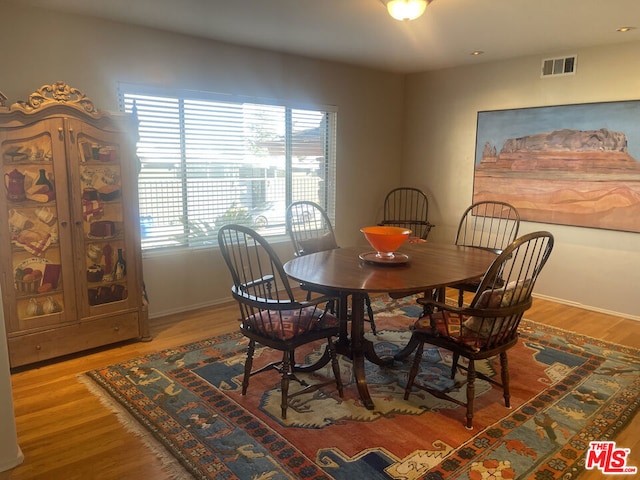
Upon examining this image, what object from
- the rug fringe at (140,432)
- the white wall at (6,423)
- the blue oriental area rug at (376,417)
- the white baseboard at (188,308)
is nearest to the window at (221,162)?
the white baseboard at (188,308)

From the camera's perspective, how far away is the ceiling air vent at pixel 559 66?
13.8 feet

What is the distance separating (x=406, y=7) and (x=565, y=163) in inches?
98.5

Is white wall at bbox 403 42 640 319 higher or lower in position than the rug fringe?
higher

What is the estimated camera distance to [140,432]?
230 cm

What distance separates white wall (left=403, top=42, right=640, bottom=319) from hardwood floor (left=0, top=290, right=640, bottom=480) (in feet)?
2.28

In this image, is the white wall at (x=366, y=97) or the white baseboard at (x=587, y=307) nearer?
the white wall at (x=366, y=97)

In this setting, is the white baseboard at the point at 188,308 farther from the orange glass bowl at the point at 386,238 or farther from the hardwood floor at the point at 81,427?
the orange glass bowl at the point at 386,238

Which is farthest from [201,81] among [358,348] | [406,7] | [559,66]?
[559,66]

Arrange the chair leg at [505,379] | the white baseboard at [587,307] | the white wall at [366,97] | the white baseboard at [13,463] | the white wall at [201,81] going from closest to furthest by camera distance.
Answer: the white baseboard at [13,463] < the chair leg at [505,379] < the white wall at [201,81] < the white wall at [366,97] < the white baseboard at [587,307]

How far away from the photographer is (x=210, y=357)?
10.4 feet

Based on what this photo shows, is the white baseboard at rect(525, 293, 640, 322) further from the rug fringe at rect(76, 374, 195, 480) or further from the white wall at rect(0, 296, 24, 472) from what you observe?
the white wall at rect(0, 296, 24, 472)

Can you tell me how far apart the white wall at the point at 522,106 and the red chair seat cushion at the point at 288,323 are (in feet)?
9.66

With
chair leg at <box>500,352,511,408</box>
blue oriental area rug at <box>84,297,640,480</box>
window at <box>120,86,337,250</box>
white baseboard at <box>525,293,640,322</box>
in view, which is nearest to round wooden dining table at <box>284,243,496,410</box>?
blue oriental area rug at <box>84,297,640,480</box>

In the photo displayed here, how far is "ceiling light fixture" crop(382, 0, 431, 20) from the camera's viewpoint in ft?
8.83
